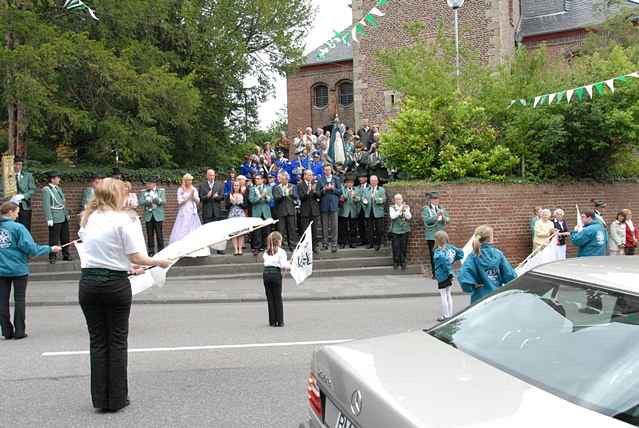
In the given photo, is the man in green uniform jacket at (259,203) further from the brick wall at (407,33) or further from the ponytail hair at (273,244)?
the brick wall at (407,33)

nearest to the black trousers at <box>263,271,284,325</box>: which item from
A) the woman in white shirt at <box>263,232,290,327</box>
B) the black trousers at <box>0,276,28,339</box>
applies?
the woman in white shirt at <box>263,232,290,327</box>

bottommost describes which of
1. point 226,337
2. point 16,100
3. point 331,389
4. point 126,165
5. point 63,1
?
point 226,337

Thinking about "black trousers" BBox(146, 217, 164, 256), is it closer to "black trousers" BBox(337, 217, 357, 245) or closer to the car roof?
"black trousers" BBox(337, 217, 357, 245)

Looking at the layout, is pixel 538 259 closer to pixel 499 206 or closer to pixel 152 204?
pixel 499 206

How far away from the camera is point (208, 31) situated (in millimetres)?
22781

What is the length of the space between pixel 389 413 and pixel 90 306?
11.4 feet

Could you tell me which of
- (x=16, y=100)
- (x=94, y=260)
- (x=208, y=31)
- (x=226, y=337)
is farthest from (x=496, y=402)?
(x=208, y=31)

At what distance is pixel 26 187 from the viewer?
1496 cm

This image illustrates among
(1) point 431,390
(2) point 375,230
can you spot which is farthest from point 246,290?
(1) point 431,390

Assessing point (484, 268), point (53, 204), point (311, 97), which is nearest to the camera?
point (484, 268)

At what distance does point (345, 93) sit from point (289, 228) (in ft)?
91.3

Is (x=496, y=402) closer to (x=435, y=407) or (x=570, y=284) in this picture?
(x=435, y=407)

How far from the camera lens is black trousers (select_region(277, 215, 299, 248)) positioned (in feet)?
53.4

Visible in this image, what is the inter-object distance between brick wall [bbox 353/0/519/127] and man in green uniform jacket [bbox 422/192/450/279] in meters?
15.6
